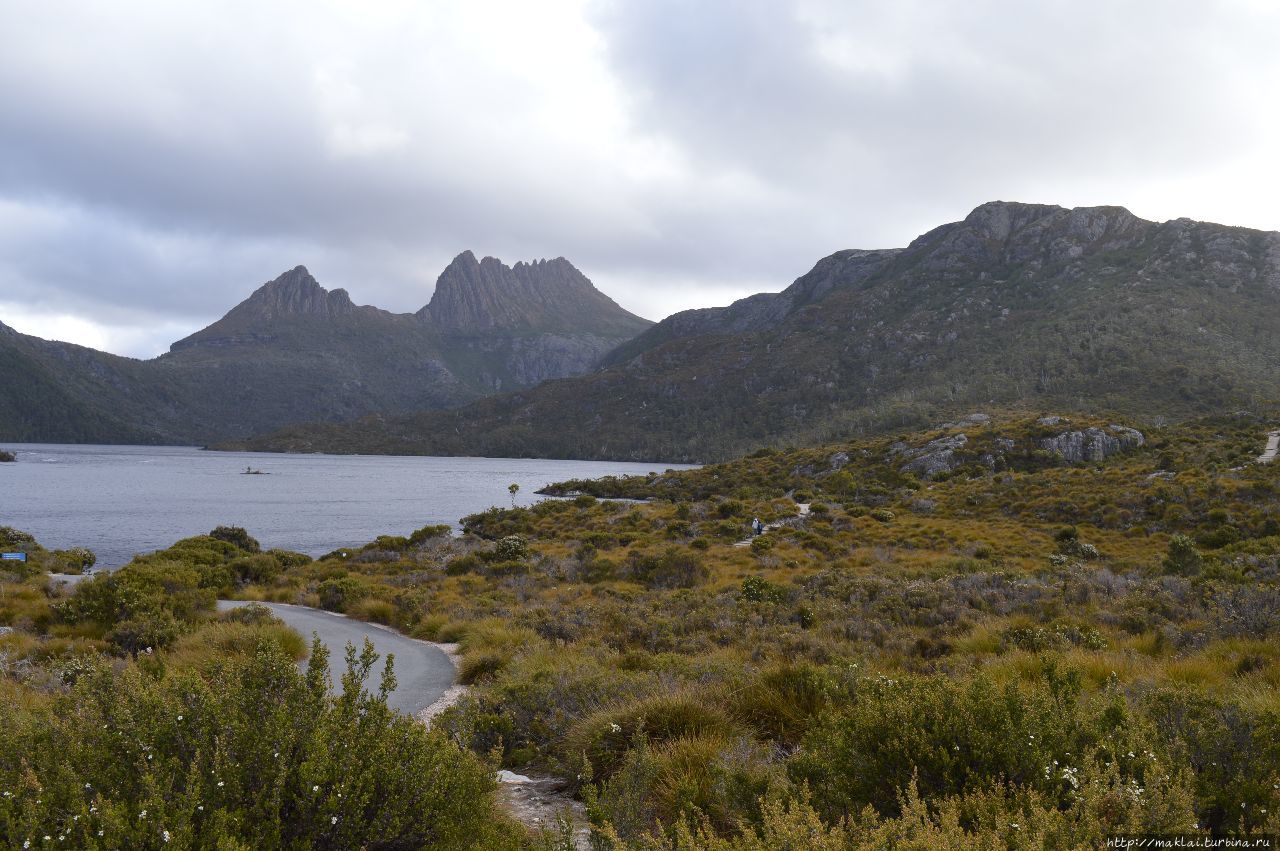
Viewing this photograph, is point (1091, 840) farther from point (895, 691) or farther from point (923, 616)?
point (923, 616)

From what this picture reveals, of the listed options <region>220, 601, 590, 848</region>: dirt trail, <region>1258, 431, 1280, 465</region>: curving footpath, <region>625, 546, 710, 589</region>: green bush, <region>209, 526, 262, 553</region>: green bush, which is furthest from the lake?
<region>1258, 431, 1280, 465</region>: curving footpath

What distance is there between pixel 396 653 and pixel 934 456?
174 ft

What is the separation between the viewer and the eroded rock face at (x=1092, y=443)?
51469 mm

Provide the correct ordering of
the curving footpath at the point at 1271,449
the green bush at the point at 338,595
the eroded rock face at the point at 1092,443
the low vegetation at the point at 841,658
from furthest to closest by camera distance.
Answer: the eroded rock face at the point at 1092,443, the curving footpath at the point at 1271,449, the green bush at the point at 338,595, the low vegetation at the point at 841,658

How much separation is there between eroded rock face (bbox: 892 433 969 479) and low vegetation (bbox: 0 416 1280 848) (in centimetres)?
1894

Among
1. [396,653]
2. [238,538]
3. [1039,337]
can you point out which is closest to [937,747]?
[396,653]

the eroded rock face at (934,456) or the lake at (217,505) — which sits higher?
the eroded rock face at (934,456)

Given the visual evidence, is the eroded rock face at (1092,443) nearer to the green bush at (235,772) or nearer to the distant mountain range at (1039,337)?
the distant mountain range at (1039,337)

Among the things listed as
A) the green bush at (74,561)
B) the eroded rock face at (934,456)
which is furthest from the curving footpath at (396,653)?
the eroded rock face at (934,456)

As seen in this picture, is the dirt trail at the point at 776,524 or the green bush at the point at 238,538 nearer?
the dirt trail at the point at 776,524

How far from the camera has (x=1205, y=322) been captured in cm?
10444

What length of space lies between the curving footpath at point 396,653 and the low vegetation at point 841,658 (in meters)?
0.61

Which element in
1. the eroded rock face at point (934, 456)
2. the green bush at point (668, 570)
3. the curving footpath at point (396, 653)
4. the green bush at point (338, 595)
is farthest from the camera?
the eroded rock face at point (934, 456)

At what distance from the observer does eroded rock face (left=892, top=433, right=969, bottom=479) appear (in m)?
54.3
